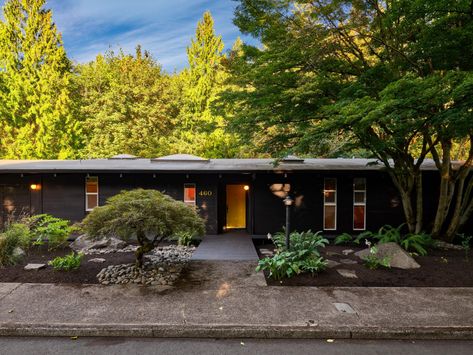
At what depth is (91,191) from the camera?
1238cm

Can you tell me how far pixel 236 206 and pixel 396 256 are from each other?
282 inches

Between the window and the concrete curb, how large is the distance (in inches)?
313

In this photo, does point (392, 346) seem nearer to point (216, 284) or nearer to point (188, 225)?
point (216, 284)

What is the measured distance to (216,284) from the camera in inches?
262

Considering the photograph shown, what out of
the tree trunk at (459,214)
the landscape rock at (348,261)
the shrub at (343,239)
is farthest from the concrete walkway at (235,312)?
the tree trunk at (459,214)

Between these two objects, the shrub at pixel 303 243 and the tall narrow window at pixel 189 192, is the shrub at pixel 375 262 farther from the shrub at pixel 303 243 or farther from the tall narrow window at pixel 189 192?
the tall narrow window at pixel 189 192

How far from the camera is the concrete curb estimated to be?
473 centimetres

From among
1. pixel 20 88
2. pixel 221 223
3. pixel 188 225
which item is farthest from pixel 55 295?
pixel 20 88

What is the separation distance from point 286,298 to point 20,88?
86.4ft

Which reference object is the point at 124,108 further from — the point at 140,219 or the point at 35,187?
the point at 140,219

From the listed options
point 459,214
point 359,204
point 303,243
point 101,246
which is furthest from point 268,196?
point 459,214

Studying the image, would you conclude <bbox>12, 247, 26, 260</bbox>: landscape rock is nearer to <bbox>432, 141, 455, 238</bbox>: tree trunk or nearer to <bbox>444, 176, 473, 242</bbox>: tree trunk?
<bbox>432, 141, 455, 238</bbox>: tree trunk

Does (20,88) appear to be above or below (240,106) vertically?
above

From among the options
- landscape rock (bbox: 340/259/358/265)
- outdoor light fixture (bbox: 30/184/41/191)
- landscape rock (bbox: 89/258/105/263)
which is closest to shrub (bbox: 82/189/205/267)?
landscape rock (bbox: 89/258/105/263)
